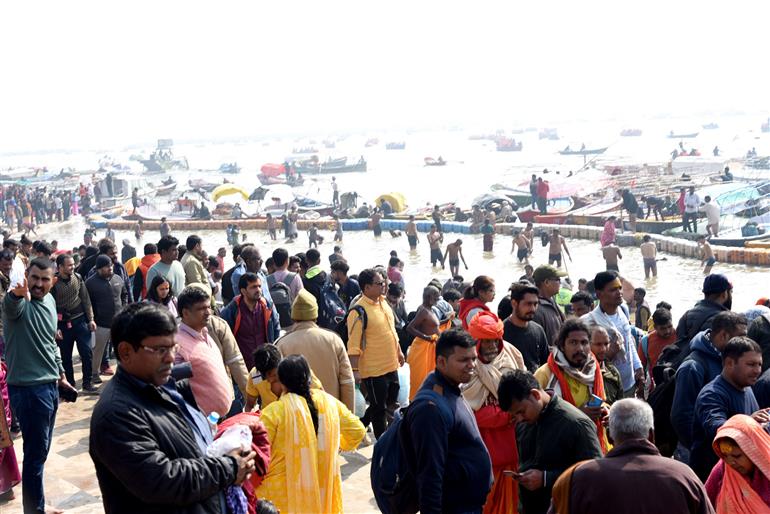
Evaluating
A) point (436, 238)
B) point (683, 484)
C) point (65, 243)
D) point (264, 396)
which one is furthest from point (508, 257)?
point (683, 484)

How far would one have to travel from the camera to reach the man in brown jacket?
615 cm

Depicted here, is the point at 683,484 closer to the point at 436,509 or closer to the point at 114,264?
the point at 436,509

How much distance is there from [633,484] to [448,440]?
106cm

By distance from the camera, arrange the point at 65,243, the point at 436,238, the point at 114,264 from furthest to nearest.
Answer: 1. the point at 65,243
2. the point at 436,238
3. the point at 114,264

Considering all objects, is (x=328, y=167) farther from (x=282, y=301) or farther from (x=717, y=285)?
(x=717, y=285)

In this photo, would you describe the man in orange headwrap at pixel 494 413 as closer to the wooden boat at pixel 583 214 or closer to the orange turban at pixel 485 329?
the orange turban at pixel 485 329

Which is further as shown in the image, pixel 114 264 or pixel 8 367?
pixel 114 264

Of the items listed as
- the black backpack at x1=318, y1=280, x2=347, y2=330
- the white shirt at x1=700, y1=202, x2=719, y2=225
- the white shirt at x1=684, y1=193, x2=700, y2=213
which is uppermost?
the black backpack at x1=318, y1=280, x2=347, y2=330

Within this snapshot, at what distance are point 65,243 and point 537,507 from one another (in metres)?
30.7

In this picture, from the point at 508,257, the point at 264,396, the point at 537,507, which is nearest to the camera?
the point at 537,507

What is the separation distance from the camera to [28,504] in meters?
5.50

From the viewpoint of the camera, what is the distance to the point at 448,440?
4.22 m

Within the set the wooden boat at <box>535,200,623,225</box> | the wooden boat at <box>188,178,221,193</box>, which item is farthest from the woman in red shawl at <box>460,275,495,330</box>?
the wooden boat at <box>188,178,221,193</box>

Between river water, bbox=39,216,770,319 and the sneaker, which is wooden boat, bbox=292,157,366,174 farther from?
the sneaker
